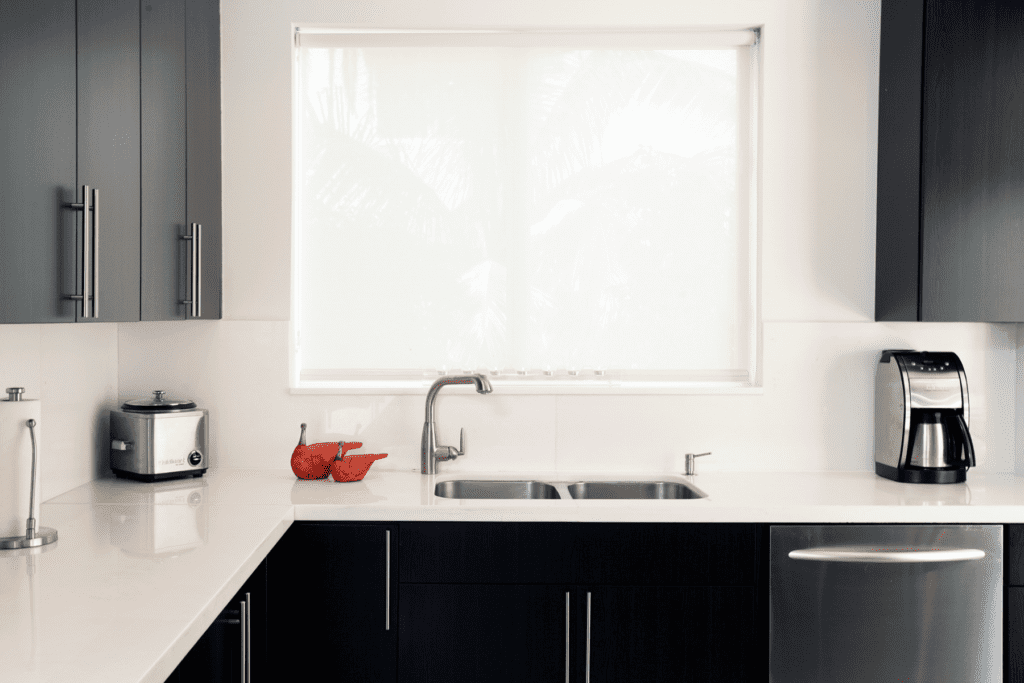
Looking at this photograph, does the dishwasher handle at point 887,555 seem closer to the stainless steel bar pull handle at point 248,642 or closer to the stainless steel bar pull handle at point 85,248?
the stainless steel bar pull handle at point 248,642

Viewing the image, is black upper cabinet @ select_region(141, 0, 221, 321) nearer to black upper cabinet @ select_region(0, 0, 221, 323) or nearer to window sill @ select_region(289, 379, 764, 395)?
black upper cabinet @ select_region(0, 0, 221, 323)

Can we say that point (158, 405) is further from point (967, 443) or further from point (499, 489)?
point (967, 443)

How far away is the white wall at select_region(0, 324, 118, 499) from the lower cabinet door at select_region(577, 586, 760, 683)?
4.83 ft

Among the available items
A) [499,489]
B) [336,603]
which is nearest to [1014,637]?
[499,489]

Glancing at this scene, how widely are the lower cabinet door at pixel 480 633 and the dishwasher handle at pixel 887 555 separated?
644 mm

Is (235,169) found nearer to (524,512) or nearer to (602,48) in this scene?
(602,48)

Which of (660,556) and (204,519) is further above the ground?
(204,519)

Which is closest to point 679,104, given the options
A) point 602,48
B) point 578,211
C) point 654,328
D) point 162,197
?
point 602,48

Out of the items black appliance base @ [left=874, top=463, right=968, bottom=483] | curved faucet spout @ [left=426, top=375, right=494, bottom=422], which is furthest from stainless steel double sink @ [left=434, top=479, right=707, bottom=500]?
black appliance base @ [left=874, top=463, right=968, bottom=483]

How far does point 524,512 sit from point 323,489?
60cm

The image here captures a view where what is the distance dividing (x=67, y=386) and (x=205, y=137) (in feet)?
2.74

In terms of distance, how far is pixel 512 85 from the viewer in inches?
106

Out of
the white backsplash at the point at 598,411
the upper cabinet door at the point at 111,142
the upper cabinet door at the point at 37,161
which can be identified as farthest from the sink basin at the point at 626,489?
the upper cabinet door at the point at 37,161

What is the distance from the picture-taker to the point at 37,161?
58.4 inches
